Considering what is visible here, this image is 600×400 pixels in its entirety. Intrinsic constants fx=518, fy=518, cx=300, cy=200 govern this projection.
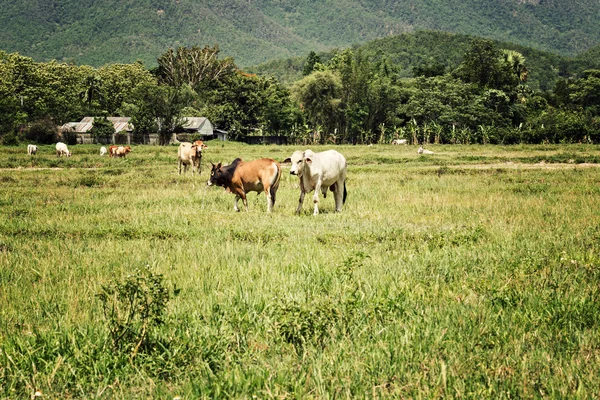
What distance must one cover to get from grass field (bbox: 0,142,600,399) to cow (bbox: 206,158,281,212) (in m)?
1.65

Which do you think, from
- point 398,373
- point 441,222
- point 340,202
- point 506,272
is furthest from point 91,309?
point 340,202

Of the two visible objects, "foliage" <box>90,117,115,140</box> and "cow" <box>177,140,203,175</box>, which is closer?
"cow" <box>177,140,203,175</box>

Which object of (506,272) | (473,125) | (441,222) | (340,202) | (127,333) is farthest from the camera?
(473,125)

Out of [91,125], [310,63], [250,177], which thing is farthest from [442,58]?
[250,177]

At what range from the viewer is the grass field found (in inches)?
137

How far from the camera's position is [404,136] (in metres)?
64.2

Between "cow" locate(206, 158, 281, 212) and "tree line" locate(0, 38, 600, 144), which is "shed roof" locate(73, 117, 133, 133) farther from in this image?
"cow" locate(206, 158, 281, 212)

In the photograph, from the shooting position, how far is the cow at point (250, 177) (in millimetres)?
12242

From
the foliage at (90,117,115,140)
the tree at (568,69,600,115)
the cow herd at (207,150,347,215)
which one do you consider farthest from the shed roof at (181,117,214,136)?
the cow herd at (207,150,347,215)

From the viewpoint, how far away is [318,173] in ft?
40.3

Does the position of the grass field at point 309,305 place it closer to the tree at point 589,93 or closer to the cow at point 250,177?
the cow at point 250,177

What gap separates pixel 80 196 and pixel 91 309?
10.6m

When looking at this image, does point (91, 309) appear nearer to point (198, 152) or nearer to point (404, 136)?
point (198, 152)

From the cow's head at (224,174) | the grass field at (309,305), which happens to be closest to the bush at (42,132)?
the cow's head at (224,174)
